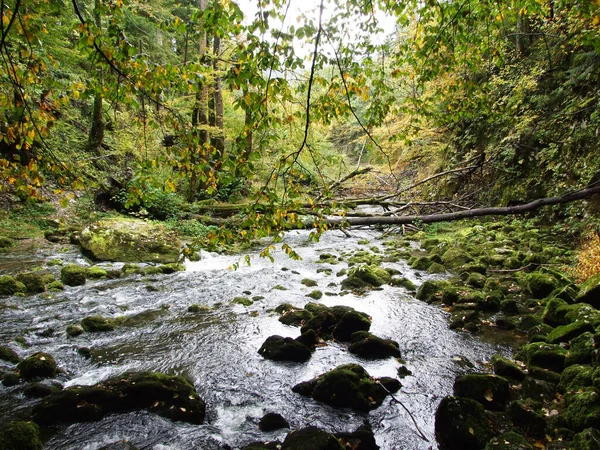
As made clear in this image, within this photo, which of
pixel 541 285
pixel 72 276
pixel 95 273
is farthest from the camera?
pixel 95 273

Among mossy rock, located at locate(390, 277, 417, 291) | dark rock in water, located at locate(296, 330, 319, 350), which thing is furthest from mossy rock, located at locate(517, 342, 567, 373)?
mossy rock, located at locate(390, 277, 417, 291)

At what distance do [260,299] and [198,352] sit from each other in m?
2.57

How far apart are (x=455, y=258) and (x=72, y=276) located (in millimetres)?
10356

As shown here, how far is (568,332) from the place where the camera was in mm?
4992

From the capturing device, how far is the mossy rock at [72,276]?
8.39 meters

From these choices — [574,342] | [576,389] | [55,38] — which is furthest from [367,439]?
[55,38]

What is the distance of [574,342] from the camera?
15.3ft

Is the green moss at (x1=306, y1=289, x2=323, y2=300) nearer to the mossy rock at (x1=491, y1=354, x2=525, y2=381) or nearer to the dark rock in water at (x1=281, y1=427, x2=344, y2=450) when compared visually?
the mossy rock at (x1=491, y1=354, x2=525, y2=381)

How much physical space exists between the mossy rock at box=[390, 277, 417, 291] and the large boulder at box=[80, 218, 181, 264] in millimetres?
6606

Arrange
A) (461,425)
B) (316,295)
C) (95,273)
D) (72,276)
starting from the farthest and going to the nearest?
(95,273) < (72,276) < (316,295) < (461,425)

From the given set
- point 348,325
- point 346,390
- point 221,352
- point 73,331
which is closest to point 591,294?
point 348,325

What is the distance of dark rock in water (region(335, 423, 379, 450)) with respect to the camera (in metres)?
3.64

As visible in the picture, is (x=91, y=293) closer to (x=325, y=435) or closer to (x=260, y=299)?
(x=260, y=299)

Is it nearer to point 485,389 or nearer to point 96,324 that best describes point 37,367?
point 96,324
